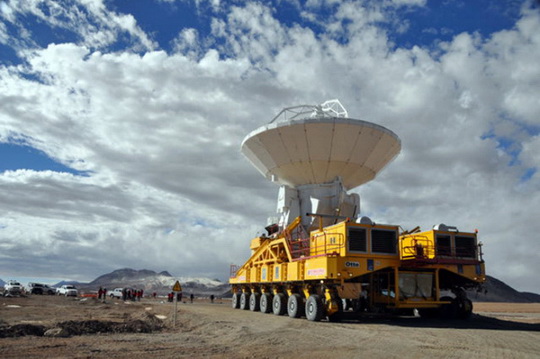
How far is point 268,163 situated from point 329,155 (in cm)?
410

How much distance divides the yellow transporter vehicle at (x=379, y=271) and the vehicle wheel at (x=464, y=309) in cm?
4

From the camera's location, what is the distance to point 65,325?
15.2 m

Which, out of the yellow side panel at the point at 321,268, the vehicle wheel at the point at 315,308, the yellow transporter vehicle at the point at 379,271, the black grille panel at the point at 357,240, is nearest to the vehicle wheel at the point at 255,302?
the yellow transporter vehicle at the point at 379,271

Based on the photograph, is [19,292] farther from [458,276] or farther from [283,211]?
[458,276]

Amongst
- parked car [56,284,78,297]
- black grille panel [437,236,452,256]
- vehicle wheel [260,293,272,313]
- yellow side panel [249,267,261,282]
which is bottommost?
parked car [56,284,78,297]

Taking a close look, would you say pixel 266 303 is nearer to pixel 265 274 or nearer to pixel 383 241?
pixel 265 274

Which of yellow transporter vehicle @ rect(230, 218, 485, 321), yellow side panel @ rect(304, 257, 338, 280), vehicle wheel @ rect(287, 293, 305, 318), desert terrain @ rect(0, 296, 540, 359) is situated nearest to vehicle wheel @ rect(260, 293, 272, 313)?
yellow transporter vehicle @ rect(230, 218, 485, 321)

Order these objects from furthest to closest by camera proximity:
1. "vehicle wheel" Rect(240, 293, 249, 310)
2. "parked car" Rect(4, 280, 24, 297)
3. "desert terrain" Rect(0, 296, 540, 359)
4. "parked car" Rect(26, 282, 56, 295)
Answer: "parked car" Rect(26, 282, 56, 295), "parked car" Rect(4, 280, 24, 297), "vehicle wheel" Rect(240, 293, 249, 310), "desert terrain" Rect(0, 296, 540, 359)

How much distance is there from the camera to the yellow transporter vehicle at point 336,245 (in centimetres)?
1959

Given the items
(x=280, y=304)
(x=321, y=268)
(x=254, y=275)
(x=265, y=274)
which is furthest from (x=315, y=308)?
(x=254, y=275)

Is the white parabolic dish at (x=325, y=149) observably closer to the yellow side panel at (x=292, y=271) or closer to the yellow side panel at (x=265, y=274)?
the yellow side panel at (x=265, y=274)

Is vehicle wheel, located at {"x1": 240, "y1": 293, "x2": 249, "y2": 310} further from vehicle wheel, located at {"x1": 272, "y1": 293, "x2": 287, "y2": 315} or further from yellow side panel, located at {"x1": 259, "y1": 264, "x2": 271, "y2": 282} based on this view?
vehicle wheel, located at {"x1": 272, "y1": 293, "x2": 287, "y2": 315}

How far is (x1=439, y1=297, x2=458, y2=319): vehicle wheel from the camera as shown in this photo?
71.0 ft

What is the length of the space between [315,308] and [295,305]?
2251 millimetres
